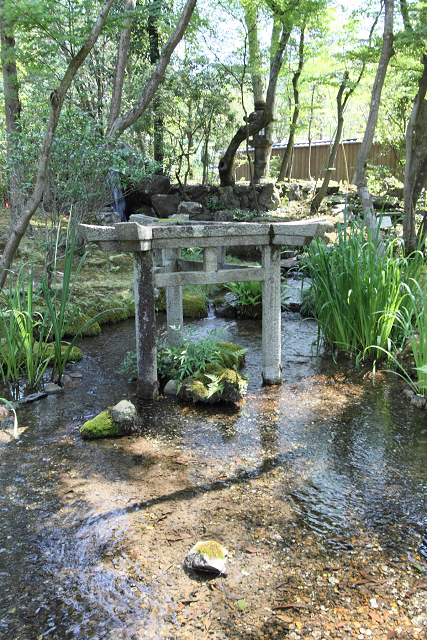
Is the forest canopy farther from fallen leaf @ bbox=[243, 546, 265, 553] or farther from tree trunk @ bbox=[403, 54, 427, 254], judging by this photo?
fallen leaf @ bbox=[243, 546, 265, 553]

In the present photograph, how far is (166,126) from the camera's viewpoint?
11.8 meters

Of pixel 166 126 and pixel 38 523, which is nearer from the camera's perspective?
pixel 38 523

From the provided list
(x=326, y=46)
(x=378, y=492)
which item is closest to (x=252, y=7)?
(x=326, y=46)

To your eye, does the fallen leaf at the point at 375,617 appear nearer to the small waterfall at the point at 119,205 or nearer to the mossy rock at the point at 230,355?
the mossy rock at the point at 230,355

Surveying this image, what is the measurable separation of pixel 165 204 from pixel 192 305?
19.1 ft

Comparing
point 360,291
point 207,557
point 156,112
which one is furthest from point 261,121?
point 207,557

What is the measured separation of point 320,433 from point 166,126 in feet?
33.5

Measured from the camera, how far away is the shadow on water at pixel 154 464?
1.96 metres

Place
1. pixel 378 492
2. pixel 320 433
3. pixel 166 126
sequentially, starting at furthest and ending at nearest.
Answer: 1. pixel 166 126
2. pixel 320 433
3. pixel 378 492

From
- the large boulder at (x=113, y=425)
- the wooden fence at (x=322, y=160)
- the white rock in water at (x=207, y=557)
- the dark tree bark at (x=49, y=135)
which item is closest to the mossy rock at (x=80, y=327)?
the dark tree bark at (x=49, y=135)

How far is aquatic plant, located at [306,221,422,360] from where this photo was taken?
13.4ft

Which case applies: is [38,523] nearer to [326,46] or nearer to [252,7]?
[252,7]

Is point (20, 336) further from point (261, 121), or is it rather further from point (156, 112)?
point (261, 121)

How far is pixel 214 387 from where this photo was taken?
3.69 m
